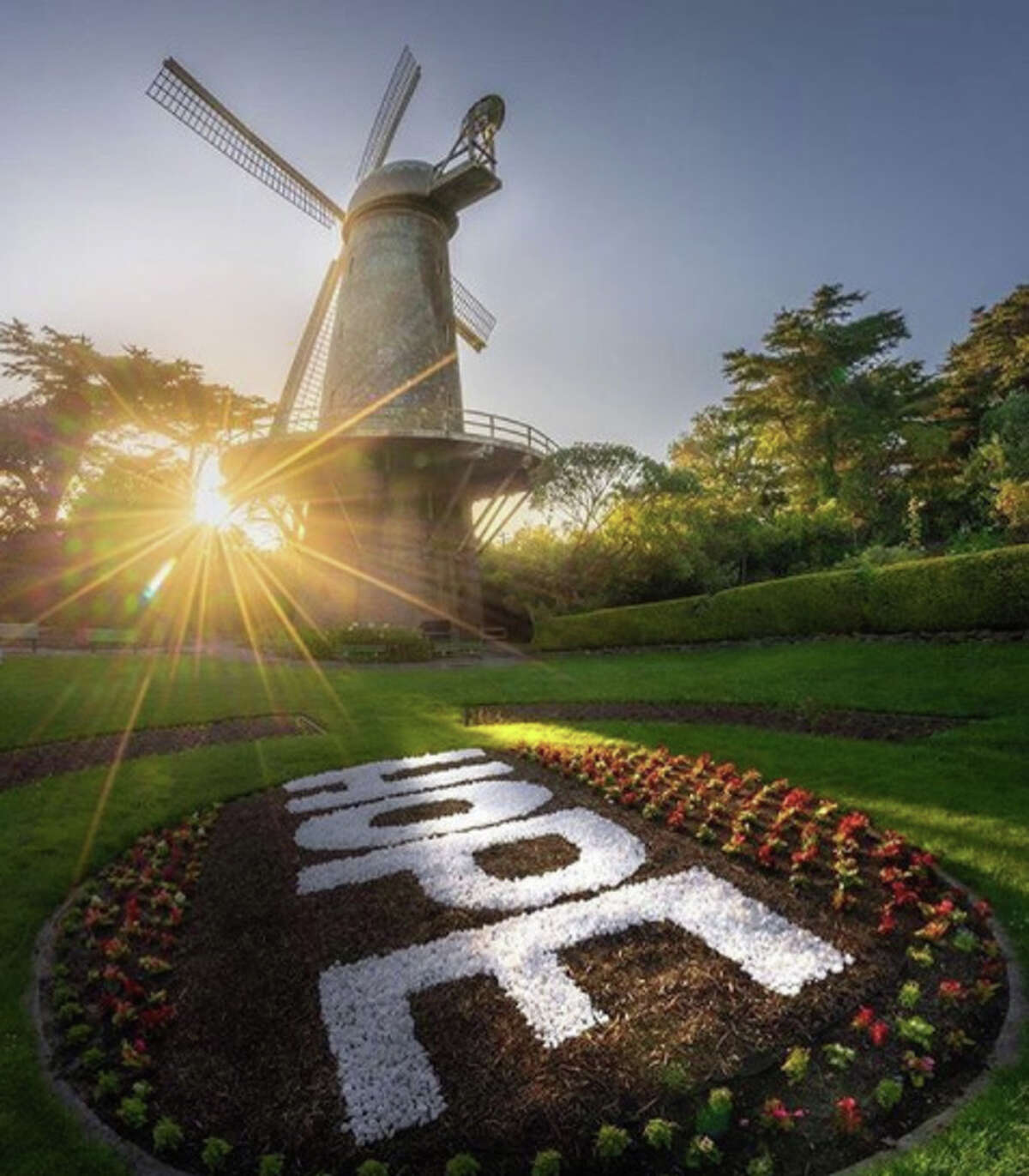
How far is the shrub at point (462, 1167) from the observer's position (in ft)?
9.52

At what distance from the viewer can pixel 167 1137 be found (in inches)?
125

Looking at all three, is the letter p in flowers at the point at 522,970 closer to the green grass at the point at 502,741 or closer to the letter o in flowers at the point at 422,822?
the green grass at the point at 502,741

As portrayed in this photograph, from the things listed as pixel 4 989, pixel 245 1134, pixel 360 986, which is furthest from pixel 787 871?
pixel 4 989

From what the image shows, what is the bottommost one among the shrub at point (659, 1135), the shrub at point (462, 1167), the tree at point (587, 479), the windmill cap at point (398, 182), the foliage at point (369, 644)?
the shrub at point (462, 1167)

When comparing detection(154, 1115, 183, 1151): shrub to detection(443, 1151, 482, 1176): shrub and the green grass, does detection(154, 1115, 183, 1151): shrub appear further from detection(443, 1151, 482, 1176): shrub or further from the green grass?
detection(443, 1151, 482, 1176): shrub

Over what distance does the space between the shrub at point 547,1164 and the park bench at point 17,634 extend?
88.1ft

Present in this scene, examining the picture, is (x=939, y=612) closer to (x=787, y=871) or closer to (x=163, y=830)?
(x=787, y=871)

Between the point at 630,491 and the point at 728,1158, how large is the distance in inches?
1054

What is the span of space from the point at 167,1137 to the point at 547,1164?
180 centimetres

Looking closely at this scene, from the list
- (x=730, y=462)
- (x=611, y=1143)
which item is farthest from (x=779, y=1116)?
(x=730, y=462)

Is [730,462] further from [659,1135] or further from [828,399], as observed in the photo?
[659,1135]

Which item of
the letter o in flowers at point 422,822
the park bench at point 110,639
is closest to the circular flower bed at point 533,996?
the letter o in flowers at point 422,822

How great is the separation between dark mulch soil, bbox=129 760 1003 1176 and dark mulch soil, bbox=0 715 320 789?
6490 mm

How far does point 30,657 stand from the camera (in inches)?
807
